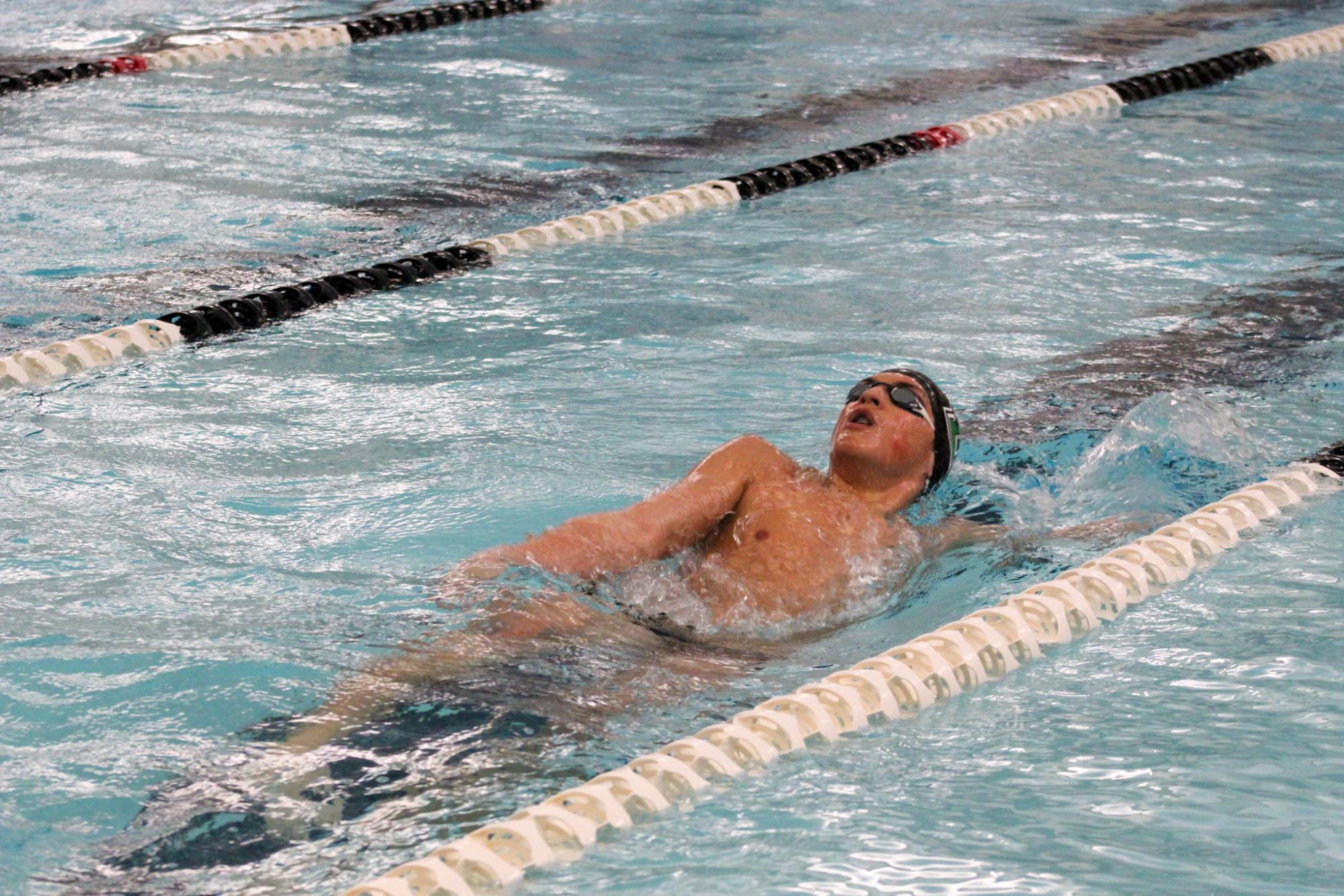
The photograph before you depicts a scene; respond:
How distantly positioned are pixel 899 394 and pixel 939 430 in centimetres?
13

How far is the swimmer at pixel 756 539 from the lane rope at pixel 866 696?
256mm

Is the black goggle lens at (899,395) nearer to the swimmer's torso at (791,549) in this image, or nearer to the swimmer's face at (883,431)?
the swimmer's face at (883,431)

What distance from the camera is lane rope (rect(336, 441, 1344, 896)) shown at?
217cm

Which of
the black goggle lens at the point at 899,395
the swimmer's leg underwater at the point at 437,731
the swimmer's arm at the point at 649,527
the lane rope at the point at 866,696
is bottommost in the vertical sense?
the lane rope at the point at 866,696

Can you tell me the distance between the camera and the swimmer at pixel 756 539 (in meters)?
2.81

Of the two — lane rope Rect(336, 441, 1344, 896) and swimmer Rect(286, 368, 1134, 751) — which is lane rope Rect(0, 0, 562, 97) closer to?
swimmer Rect(286, 368, 1134, 751)

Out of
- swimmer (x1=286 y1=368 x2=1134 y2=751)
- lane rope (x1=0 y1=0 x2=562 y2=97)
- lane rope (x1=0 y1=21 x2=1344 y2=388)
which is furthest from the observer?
lane rope (x1=0 y1=0 x2=562 y2=97)

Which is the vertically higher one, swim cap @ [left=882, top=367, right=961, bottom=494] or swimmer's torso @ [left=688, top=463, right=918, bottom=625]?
swim cap @ [left=882, top=367, right=961, bottom=494]

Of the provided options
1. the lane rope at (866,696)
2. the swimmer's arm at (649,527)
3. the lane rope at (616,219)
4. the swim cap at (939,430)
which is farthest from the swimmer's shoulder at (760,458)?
the lane rope at (616,219)

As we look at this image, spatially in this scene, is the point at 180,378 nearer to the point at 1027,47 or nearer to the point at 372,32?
the point at 372,32

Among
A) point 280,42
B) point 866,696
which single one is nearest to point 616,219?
point 280,42

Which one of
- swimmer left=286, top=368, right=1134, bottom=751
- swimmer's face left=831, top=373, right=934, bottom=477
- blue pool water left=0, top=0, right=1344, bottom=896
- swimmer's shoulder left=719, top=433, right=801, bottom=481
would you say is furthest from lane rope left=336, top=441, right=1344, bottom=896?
swimmer's shoulder left=719, top=433, right=801, bottom=481

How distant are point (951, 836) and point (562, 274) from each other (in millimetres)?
3403

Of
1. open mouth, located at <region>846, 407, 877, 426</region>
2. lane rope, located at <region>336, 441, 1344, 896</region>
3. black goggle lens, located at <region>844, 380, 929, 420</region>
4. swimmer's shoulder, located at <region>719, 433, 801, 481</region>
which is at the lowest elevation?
lane rope, located at <region>336, 441, 1344, 896</region>
